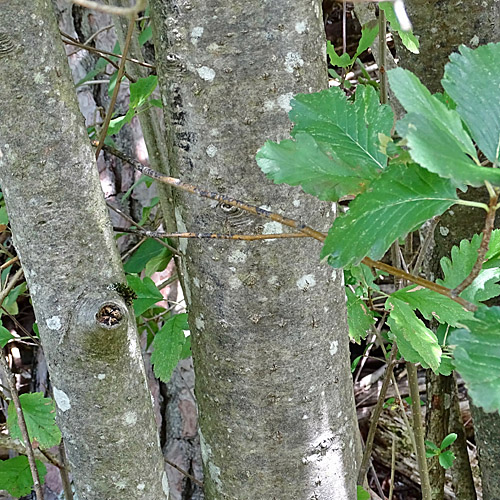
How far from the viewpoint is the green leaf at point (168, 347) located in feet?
3.32

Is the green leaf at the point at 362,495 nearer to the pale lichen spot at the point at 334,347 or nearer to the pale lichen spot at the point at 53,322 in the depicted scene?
the pale lichen spot at the point at 334,347

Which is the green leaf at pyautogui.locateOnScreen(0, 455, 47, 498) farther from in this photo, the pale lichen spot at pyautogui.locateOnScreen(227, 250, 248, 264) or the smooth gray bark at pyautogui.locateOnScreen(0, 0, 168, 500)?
the pale lichen spot at pyautogui.locateOnScreen(227, 250, 248, 264)

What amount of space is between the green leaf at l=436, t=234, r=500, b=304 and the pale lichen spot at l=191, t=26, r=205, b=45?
0.50 meters

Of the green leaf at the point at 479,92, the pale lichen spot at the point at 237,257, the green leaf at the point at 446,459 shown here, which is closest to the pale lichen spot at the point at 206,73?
the pale lichen spot at the point at 237,257

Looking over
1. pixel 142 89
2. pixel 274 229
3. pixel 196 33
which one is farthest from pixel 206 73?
pixel 142 89

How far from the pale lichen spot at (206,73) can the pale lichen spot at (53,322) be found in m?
0.33

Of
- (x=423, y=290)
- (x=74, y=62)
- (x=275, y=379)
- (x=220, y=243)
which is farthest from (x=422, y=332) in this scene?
(x=74, y=62)

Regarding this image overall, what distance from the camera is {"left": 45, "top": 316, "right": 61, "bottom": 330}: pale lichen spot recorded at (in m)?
0.67

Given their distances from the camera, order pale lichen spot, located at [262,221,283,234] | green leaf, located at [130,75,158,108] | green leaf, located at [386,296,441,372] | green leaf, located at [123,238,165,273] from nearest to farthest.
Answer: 1. pale lichen spot, located at [262,221,283,234]
2. green leaf, located at [386,296,441,372]
3. green leaf, located at [130,75,158,108]
4. green leaf, located at [123,238,165,273]

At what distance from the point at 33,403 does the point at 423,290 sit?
2.13 feet

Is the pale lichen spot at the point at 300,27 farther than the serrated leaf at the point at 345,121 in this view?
Yes

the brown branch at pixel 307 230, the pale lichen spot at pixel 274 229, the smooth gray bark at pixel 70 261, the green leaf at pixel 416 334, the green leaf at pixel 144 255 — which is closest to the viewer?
the brown branch at pixel 307 230

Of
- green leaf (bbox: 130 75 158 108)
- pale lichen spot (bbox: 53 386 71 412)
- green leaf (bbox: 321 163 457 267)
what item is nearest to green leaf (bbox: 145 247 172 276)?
green leaf (bbox: 130 75 158 108)

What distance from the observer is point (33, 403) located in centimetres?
95
